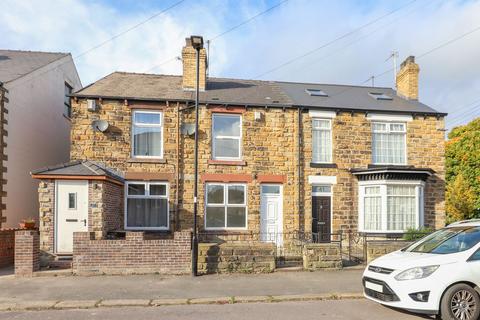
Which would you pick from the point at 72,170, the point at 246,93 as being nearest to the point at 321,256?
the point at 72,170

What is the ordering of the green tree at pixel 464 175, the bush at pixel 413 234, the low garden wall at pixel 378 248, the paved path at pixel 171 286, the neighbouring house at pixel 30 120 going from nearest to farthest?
the paved path at pixel 171 286, the low garden wall at pixel 378 248, the bush at pixel 413 234, the neighbouring house at pixel 30 120, the green tree at pixel 464 175

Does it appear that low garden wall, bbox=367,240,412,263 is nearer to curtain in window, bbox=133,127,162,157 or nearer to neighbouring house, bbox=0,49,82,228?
curtain in window, bbox=133,127,162,157

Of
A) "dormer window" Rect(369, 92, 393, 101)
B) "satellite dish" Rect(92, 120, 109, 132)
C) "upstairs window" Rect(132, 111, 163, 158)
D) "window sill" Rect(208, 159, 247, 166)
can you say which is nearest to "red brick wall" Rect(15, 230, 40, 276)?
"satellite dish" Rect(92, 120, 109, 132)

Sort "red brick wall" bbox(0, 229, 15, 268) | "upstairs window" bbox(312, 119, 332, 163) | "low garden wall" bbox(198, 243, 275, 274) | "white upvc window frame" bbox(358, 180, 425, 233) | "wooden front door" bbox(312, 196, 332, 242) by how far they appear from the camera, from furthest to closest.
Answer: "upstairs window" bbox(312, 119, 332, 163) → "wooden front door" bbox(312, 196, 332, 242) → "white upvc window frame" bbox(358, 180, 425, 233) → "red brick wall" bbox(0, 229, 15, 268) → "low garden wall" bbox(198, 243, 275, 274)

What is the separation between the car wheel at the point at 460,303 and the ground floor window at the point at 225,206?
10097 millimetres

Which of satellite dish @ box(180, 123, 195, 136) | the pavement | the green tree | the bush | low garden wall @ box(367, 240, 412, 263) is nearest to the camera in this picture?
the pavement

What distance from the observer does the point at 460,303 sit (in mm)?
6742

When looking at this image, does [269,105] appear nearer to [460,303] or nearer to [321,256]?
[321,256]

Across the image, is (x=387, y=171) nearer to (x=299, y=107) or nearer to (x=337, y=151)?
(x=337, y=151)

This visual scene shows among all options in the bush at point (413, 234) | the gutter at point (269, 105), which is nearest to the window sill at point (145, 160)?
the gutter at point (269, 105)

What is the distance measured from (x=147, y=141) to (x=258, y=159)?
439cm

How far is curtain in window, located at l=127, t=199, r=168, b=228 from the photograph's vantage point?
1569cm

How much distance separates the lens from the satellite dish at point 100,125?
15531 mm

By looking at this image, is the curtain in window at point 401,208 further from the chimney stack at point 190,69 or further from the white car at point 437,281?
the white car at point 437,281
